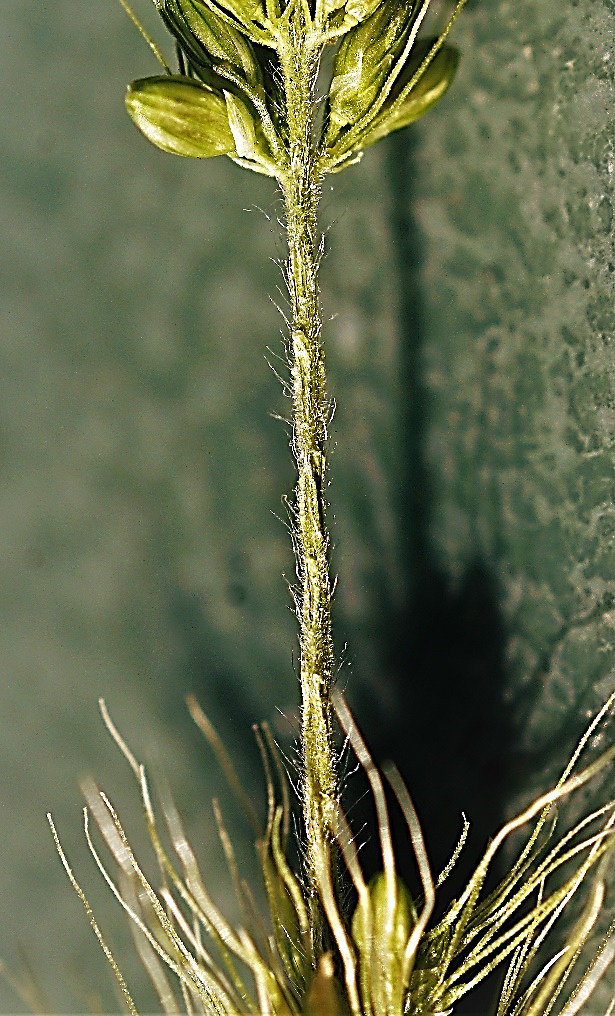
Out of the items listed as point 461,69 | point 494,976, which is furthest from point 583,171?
point 494,976

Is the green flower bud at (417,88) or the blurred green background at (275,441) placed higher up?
the green flower bud at (417,88)

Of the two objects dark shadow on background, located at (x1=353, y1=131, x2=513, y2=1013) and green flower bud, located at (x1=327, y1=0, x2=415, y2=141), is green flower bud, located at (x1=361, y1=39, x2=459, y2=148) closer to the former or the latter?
green flower bud, located at (x1=327, y1=0, x2=415, y2=141)

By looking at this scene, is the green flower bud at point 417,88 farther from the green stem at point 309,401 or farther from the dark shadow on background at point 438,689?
the dark shadow on background at point 438,689

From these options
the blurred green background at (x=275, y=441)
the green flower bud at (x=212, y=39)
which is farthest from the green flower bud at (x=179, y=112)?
the blurred green background at (x=275, y=441)

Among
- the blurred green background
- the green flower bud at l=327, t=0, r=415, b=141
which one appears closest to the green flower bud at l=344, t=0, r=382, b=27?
the green flower bud at l=327, t=0, r=415, b=141

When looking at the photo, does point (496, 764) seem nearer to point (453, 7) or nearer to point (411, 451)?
point (411, 451)

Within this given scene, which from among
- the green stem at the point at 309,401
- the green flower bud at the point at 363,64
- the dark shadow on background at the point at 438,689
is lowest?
the dark shadow on background at the point at 438,689
